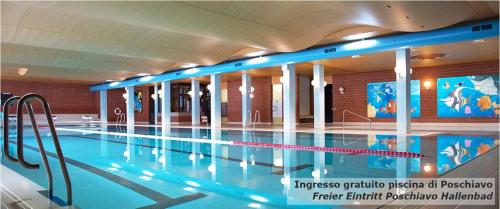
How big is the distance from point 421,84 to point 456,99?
5.07 feet

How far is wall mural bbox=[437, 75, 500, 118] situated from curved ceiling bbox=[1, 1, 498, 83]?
6.69 metres

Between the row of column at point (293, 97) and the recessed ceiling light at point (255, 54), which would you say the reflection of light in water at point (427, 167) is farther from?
the recessed ceiling light at point (255, 54)

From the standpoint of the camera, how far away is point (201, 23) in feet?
27.0

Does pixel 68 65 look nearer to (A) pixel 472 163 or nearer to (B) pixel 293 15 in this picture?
(B) pixel 293 15

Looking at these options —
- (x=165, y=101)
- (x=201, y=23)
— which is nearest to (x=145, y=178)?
(x=201, y=23)

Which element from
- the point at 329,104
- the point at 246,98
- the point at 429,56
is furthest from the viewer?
the point at 329,104

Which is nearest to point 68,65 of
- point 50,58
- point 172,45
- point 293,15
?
point 50,58

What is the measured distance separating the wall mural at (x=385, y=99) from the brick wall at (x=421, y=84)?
189 mm

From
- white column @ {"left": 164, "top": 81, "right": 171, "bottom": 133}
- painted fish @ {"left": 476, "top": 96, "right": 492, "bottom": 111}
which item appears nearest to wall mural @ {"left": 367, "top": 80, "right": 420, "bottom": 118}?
painted fish @ {"left": 476, "top": 96, "right": 492, "bottom": 111}

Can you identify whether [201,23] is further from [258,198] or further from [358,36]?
[258,198]

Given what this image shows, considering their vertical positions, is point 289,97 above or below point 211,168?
above

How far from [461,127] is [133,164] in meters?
13.6

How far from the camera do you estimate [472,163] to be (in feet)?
15.0

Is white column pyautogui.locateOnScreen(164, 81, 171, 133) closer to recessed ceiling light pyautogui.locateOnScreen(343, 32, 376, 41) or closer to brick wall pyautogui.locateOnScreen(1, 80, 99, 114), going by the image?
brick wall pyautogui.locateOnScreen(1, 80, 99, 114)
